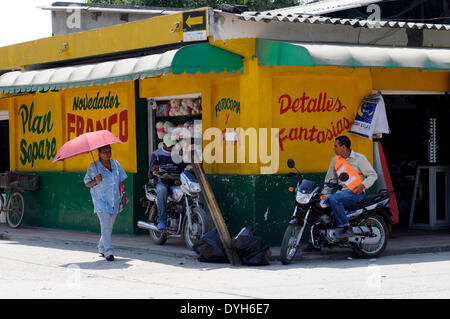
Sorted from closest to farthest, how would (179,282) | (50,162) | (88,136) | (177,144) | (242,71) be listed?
(179,282)
(88,136)
(242,71)
(177,144)
(50,162)

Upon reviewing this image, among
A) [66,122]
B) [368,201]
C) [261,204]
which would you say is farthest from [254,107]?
[66,122]

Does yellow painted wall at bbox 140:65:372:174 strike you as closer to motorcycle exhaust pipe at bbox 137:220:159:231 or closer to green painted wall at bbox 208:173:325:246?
green painted wall at bbox 208:173:325:246

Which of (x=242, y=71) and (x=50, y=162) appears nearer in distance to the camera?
(x=242, y=71)

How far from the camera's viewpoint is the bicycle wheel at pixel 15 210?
726 inches

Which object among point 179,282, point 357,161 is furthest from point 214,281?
point 357,161

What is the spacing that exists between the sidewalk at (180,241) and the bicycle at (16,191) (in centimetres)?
35

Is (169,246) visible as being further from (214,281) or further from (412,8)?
(412,8)

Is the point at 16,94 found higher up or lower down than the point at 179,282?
higher up

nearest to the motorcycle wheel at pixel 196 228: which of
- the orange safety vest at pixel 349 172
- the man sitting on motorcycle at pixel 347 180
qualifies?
the man sitting on motorcycle at pixel 347 180

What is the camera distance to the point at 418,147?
1658 centimetres

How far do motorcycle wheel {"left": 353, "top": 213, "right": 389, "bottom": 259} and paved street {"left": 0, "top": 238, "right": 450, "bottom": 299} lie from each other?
159mm

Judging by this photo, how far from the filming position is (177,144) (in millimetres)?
14555

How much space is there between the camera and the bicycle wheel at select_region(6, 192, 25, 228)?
60.5 feet

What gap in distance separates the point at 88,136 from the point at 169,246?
2780 millimetres
